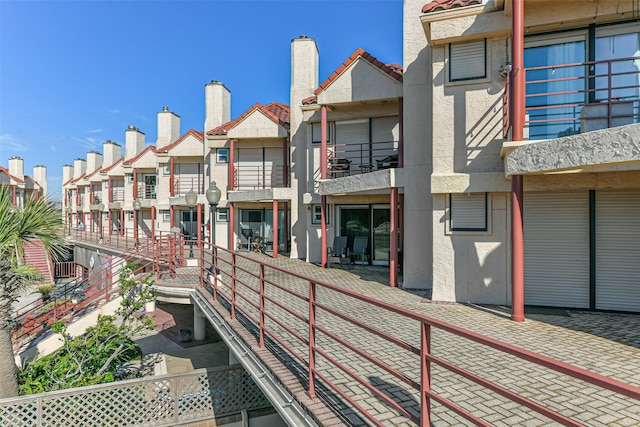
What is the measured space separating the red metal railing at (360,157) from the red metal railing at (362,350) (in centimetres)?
513

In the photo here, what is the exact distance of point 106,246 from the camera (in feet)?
78.4

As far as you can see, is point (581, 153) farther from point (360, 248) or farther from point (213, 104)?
point (213, 104)

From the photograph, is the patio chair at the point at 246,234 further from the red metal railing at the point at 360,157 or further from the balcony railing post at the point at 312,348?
the balcony railing post at the point at 312,348

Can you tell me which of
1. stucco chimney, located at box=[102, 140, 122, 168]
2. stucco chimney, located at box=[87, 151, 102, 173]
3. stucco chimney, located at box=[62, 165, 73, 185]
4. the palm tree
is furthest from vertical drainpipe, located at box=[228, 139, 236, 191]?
stucco chimney, located at box=[62, 165, 73, 185]

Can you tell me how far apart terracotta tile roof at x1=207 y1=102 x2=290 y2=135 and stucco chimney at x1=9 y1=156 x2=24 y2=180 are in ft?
120

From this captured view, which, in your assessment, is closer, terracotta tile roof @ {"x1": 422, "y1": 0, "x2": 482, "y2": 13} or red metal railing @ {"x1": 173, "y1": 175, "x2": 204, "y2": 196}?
terracotta tile roof @ {"x1": 422, "y1": 0, "x2": 482, "y2": 13}

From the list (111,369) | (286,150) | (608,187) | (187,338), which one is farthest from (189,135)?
(608,187)

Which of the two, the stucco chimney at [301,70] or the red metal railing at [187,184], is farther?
the red metal railing at [187,184]

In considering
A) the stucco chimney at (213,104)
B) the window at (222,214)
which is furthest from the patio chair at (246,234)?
the stucco chimney at (213,104)

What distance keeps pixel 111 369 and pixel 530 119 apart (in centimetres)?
1116

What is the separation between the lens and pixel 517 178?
6688 mm

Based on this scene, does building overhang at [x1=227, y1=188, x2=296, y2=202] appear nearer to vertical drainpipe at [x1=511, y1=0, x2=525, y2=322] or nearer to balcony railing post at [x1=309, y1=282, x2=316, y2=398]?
vertical drainpipe at [x1=511, y1=0, x2=525, y2=322]

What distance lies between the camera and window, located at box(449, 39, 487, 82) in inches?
324

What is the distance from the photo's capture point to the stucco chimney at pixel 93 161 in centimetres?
4141
